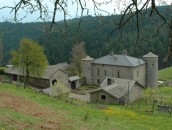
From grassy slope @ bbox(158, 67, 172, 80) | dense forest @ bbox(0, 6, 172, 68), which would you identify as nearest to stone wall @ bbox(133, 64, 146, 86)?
dense forest @ bbox(0, 6, 172, 68)

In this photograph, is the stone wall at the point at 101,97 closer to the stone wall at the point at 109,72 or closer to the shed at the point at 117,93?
the shed at the point at 117,93

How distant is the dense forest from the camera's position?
533 centimetres

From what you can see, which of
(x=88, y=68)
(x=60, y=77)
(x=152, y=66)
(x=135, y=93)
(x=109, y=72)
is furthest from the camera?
(x=88, y=68)

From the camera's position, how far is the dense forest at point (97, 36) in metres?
5.33

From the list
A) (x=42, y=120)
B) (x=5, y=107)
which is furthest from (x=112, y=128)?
(x=5, y=107)

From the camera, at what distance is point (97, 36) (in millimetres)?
128375

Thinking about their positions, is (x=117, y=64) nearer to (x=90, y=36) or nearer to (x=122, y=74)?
(x=122, y=74)

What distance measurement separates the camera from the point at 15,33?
178 m

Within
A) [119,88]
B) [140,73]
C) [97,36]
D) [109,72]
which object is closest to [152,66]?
[140,73]

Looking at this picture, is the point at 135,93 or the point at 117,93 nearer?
the point at 117,93

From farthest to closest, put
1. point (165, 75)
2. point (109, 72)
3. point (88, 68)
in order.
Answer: point (165, 75) < point (88, 68) < point (109, 72)

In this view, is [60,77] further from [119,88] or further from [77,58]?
[77,58]

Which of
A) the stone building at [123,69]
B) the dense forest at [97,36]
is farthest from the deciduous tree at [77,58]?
the stone building at [123,69]

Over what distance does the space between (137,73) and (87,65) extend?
10.4 meters
